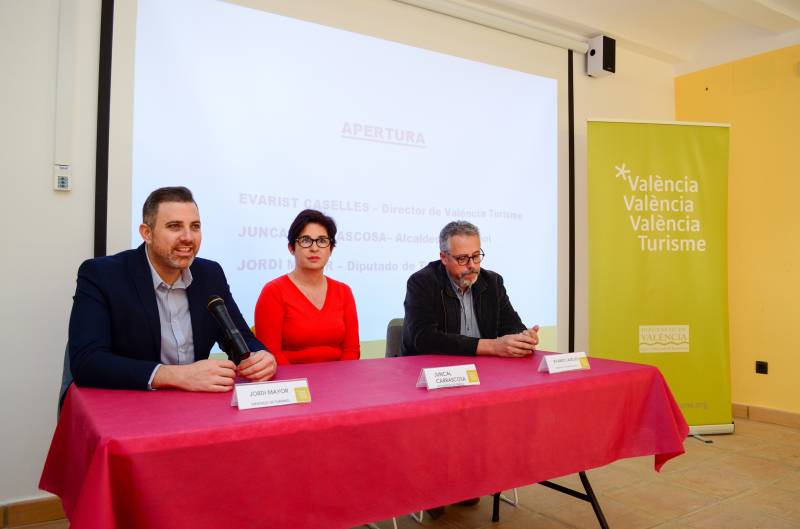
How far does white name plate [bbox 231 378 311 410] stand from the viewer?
1176 millimetres

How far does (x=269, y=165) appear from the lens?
2.87 m

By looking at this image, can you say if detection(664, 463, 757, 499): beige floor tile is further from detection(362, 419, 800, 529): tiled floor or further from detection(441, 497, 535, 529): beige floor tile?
detection(441, 497, 535, 529): beige floor tile

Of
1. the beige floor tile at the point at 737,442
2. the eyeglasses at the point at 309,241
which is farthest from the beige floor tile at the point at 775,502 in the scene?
the eyeglasses at the point at 309,241

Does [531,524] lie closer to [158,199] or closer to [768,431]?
[158,199]

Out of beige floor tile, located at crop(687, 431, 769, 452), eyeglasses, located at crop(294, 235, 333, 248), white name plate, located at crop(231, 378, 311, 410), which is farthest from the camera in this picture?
beige floor tile, located at crop(687, 431, 769, 452)

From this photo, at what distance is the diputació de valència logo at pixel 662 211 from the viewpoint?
12.7ft

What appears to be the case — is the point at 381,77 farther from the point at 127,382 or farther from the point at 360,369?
the point at 127,382

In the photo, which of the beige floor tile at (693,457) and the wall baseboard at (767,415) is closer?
the beige floor tile at (693,457)

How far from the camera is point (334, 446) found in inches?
45.8

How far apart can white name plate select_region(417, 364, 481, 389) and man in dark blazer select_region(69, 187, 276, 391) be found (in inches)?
16.6

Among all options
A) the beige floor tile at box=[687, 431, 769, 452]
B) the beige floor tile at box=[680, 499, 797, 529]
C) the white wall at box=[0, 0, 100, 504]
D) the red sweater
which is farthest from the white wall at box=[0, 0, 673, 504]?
the beige floor tile at box=[687, 431, 769, 452]

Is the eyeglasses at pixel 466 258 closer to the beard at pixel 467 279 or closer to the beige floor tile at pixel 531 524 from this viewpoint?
the beard at pixel 467 279

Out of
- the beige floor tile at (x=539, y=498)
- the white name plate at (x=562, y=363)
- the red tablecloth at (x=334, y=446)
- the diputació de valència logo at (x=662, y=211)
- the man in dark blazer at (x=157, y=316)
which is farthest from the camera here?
the diputació de valència logo at (x=662, y=211)

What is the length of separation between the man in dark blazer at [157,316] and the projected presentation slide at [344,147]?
984 mm
